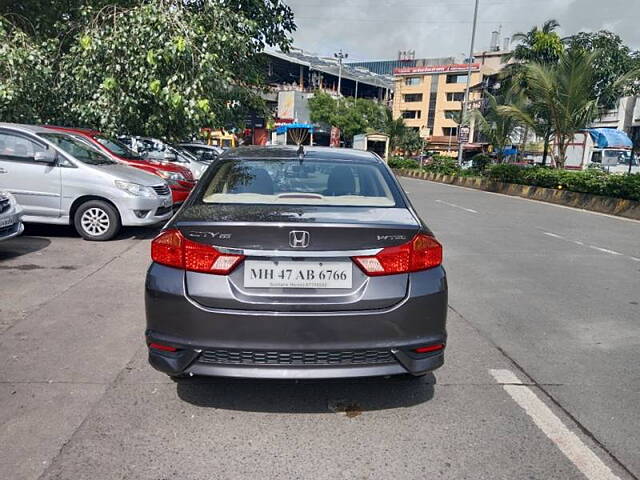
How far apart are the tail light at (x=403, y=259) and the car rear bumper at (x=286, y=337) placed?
0.26 feet

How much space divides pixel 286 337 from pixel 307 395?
2.54ft

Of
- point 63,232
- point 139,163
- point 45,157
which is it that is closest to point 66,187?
point 45,157

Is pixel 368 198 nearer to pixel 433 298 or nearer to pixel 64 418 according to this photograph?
pixel 433 298

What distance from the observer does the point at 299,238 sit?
2.80 meters

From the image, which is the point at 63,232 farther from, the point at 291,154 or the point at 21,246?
the point at 291,154

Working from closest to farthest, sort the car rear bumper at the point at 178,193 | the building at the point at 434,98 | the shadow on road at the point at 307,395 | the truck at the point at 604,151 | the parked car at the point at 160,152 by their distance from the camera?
the shadow on road at the point at 307,395 < the car rear bumper at the point at 178,193 < the parked car at the point at 160,152 < the truck at the point at 604,151 < the building at the point at 434,98

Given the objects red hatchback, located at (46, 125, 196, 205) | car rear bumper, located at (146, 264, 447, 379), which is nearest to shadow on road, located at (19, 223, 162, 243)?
red hatchback, located at (46, 125, 196, 205)

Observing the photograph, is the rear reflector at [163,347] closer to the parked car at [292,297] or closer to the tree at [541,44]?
the parked car at [292,297]

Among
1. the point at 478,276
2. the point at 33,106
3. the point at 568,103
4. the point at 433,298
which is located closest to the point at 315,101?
the point at 568,103

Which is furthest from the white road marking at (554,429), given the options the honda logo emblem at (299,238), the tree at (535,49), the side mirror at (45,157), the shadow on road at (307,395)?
the tree at (535,49)

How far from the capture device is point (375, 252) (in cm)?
283

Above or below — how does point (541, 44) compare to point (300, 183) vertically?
above

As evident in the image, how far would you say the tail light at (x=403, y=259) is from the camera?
2832mm

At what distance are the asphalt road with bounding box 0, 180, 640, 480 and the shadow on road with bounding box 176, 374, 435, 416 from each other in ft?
0.04
